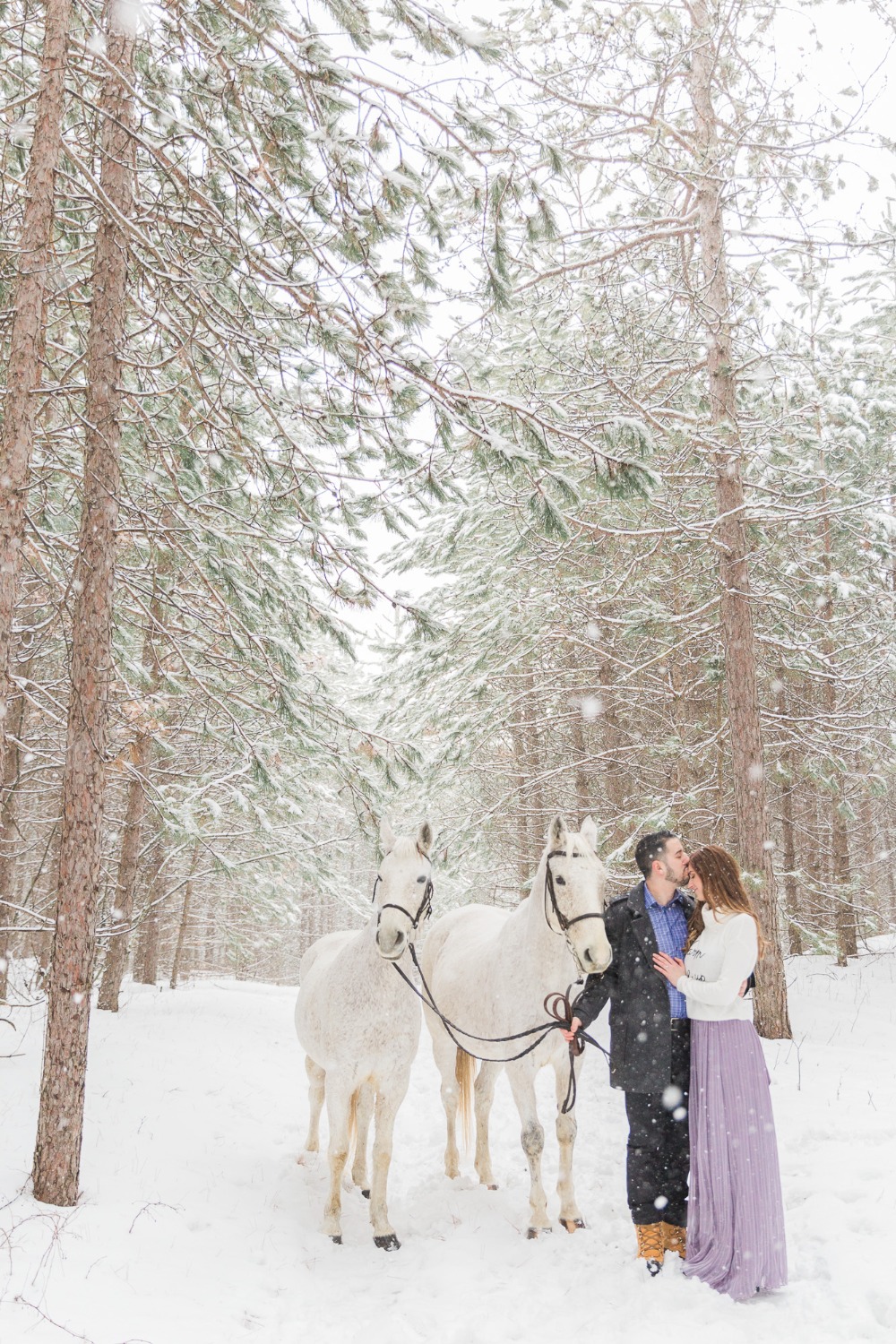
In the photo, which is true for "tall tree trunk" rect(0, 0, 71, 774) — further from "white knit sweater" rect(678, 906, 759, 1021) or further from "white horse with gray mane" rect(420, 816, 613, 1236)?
"white knit sweater" rect(678, 906, 759, 1021)

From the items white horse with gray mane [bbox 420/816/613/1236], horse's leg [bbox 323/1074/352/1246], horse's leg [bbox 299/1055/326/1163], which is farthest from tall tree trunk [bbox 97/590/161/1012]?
horse's leg [bbox 323/1074/352/1246]

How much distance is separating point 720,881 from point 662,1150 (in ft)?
5.43

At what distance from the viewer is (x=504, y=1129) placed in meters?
7.77

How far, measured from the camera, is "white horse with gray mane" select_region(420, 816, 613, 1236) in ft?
14.9

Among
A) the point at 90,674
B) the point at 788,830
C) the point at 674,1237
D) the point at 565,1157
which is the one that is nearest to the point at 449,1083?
the point at 565,1157

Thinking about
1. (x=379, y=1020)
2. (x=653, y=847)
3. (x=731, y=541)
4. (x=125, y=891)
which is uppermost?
(x=731, y=541)

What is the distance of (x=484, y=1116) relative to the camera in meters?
6.06

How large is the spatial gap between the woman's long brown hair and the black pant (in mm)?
976

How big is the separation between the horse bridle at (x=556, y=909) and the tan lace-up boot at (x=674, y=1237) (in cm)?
161

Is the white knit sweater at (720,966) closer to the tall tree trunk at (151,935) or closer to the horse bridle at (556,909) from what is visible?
the horse bridle at (556,909)

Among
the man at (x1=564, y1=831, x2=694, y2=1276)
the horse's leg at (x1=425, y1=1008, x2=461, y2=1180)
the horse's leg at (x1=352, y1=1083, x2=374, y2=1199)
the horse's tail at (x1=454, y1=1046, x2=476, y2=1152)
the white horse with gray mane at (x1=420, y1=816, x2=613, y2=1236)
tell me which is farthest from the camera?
the horse's tail at (x1=454, y1=1046, x2=476, y2=1152)

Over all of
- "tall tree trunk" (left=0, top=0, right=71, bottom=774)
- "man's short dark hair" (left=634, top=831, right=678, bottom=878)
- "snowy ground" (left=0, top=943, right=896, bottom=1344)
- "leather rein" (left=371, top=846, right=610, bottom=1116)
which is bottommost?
"snowy ground" (left=0, top=943, right=896, bottom=1344)

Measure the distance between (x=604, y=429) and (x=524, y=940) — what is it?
3.54 metres

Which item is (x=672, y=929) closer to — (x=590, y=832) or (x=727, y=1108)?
(x=590, y=832)
